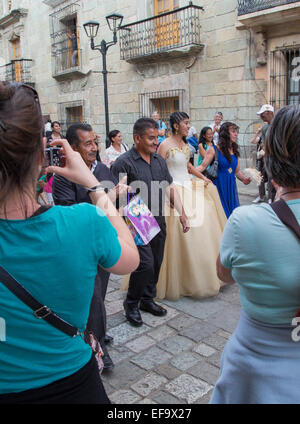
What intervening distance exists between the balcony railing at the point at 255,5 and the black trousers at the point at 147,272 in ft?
25.2

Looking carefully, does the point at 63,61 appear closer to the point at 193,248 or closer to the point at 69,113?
the point at 69,113

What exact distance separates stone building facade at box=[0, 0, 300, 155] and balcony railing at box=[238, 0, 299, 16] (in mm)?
24

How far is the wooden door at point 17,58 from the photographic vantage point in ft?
65.9

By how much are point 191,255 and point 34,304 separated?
3.15 metres

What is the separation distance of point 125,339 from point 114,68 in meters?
12.8

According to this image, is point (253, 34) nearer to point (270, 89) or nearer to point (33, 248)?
point (270, 89)

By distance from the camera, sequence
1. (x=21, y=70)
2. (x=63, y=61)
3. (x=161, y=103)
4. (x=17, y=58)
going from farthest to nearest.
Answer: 1. (x=17, y=58)
2. (x=21, y=70)
3. (x=63, y=61)
4. (x=161, y=103)

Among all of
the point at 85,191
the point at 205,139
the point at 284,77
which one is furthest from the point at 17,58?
Result: the point at 85,191

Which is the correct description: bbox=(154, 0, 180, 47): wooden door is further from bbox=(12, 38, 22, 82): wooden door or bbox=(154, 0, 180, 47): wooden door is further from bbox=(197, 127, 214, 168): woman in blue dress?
bbox=(12, 38, 22, 82): wooden door

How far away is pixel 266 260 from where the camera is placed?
57.0 inches

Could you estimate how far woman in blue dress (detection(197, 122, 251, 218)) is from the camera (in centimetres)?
548

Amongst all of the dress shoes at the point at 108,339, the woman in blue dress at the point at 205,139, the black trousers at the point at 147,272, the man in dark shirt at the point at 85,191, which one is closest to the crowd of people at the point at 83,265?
the man in dark shirt at the point at 85,191

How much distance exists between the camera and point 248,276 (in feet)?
4.98
